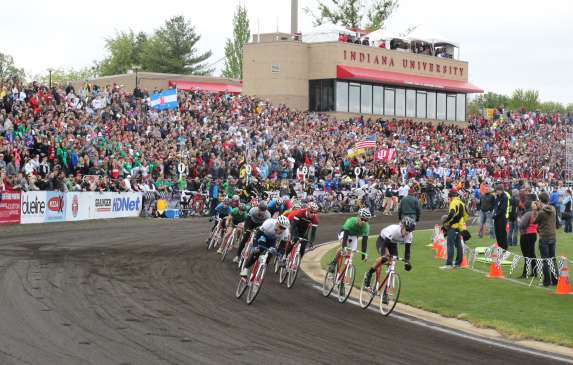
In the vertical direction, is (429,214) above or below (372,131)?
below

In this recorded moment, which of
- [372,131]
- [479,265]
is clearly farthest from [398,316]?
[372,131]

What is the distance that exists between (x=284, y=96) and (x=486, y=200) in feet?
112

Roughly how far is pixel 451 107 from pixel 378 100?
31.1 feet

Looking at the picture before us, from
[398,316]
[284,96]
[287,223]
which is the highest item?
[284,96]

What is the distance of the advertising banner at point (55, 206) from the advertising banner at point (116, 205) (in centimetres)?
170

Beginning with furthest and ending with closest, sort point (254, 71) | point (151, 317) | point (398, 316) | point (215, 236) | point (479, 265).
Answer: point (254, 71), point (215, 236), point (479, 265), point (398, 316), point (151, 317)

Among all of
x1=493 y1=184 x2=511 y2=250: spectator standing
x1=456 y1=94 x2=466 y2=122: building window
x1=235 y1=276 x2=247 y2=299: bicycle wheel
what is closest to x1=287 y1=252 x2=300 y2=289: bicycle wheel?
x1=235 y1=276 x2=247 y2=299: bicycle wheel

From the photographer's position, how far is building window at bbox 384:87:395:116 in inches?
2562

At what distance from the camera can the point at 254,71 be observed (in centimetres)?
6184

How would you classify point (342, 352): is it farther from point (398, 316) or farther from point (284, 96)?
point (284, 96)

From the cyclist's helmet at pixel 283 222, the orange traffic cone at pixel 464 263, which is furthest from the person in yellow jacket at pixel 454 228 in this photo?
the cyclist's helmet at pixel 283 222

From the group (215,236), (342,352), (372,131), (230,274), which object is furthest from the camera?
(372,131)

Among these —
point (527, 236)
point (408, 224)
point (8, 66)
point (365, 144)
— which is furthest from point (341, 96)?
point (8, 66)

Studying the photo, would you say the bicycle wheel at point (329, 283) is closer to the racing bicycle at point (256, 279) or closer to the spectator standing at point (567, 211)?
the racing bicycle at point (256, 279)
